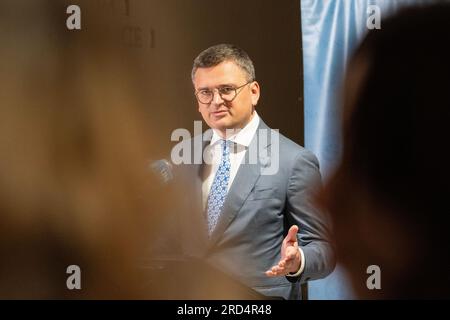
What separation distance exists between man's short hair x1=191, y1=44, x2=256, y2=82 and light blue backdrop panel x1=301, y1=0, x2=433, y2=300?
10.2 inches

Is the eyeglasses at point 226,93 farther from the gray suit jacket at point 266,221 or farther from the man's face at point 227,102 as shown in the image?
the gray suit jacket at point 266,221

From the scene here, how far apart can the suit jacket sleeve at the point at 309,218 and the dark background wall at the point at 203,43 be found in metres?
0.14

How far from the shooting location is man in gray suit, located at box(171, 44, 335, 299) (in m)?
2.79

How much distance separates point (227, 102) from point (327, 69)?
482 millimetres

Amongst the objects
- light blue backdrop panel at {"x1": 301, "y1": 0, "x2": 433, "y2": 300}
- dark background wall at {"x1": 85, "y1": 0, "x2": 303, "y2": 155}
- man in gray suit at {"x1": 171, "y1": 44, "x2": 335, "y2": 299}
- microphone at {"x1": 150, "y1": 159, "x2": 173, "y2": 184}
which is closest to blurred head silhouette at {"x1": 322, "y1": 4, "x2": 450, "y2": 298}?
light blue backdrop panel at {"x1": 301, "y1": 0, "x2": 433, "y2": 300}

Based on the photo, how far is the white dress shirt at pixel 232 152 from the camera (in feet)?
9.33

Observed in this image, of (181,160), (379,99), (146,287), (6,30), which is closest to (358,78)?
(379,99)

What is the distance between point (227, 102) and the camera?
2.82 meters

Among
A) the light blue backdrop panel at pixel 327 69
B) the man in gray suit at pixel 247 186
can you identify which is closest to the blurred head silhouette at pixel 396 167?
the light blue backdrop panel at pixel 327 69

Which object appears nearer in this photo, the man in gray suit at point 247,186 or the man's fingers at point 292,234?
the man's fingers at point 292,234

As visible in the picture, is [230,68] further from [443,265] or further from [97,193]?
[443,265]

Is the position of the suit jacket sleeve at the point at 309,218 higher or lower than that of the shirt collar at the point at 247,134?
lower

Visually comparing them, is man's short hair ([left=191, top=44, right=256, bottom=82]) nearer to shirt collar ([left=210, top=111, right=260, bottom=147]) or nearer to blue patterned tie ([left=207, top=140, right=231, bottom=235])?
shirt collar ([left=210, top=111, right=260, bottom=147])

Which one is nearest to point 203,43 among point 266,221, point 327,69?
point 327,69
